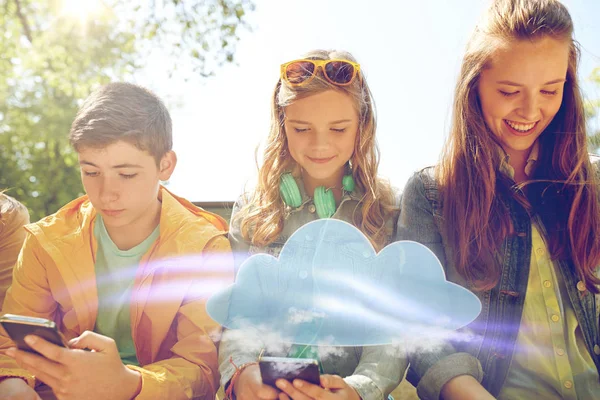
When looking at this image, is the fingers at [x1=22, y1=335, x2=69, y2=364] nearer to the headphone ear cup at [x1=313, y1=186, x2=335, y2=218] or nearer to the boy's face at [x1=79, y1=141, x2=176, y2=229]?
the boy's face at [x1=79, y1=141, x2=176, y2=229]

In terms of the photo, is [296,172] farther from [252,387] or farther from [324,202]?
[252,387]

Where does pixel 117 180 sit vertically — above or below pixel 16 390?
above

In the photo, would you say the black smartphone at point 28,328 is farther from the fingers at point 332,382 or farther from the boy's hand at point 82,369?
the fingers at point 332,382

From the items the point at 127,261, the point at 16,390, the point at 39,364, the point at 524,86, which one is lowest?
the point at 16,390

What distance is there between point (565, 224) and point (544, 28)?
725 millimetres

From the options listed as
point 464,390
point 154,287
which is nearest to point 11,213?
point 154,287

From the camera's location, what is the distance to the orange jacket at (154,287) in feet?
6.80

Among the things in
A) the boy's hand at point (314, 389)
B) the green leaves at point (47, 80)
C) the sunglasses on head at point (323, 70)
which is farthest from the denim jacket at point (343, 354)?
the green leaves at point (47, 80)

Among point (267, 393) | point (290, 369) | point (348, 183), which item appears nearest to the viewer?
point (290, 369)

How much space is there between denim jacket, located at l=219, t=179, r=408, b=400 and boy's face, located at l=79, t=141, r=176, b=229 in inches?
16.3

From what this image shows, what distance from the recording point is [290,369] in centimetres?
156

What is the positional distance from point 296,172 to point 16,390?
135cm

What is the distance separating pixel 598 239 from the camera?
6.56 ft

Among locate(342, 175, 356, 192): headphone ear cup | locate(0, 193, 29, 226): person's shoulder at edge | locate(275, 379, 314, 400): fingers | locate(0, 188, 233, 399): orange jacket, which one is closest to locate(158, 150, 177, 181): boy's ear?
locate(0, 188, 233, 399): orange jacket
